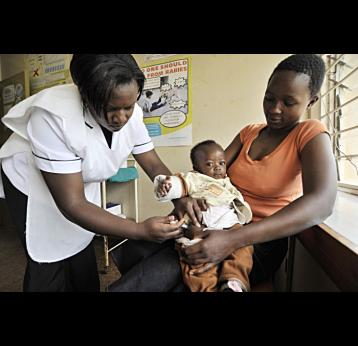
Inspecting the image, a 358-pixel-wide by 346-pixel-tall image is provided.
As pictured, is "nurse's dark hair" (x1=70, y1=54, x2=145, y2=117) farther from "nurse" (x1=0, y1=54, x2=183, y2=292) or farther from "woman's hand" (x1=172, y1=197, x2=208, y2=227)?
"woman's hand" (x1=172, y1=197, x2=208, y2=227)

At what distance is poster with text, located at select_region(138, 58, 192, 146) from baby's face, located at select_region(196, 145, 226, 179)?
132cm

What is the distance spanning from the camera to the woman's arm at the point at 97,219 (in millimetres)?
658

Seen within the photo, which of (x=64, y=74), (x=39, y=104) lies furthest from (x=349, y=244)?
(x=64, y=74)

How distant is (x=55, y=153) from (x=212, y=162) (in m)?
0.50

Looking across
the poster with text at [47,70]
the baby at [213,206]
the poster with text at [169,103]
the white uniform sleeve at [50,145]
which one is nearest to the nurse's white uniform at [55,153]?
the white uniform sleeve at [50,145]

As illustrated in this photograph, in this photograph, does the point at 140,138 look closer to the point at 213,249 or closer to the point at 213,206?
the point at 213,206

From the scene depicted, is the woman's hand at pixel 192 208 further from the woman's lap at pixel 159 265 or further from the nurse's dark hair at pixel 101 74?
the nurse's dark hair at pixel 101 74

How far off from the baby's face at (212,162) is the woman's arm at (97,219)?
27 centimetres

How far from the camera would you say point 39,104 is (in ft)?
2.33

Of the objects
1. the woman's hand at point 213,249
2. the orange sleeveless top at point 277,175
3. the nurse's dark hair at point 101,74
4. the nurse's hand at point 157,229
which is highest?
the nurse's dark hair at point 101,74

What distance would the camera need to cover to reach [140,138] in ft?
3.21

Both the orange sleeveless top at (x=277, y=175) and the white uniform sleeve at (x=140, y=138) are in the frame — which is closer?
the orange sleeveless top at (x=277, y=175)

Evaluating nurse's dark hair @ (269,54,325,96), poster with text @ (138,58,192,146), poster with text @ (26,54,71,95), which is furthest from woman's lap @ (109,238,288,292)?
poster with text @ (26,54,71,95)
